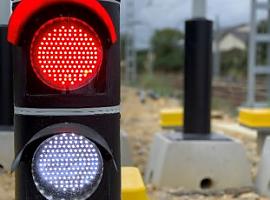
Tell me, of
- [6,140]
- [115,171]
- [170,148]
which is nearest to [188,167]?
[170,148]

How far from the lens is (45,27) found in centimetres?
168

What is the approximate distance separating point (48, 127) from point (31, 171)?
0.49 feet

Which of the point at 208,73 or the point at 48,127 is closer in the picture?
the point at 48,127

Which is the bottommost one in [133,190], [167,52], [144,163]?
[144,163]

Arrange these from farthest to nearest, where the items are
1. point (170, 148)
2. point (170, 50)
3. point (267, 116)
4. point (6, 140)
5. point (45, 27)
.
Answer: point (170, 50) → point (267, 116) → point (170, 148) → point (6, 140) → point (45, 27)

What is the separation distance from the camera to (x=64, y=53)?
1.70 metres

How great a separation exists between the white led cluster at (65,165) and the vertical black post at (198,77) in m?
4.40

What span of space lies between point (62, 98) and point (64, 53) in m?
0.14

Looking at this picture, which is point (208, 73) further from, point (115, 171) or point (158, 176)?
point (115, 171)

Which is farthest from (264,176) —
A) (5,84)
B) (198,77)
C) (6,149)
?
(5,84)

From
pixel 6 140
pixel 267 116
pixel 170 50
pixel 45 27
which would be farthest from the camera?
pixel 170 50

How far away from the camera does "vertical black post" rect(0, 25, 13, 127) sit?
5863 millimetres

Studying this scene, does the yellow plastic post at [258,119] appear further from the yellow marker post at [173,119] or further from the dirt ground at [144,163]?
the yellow marker post at [173,119]

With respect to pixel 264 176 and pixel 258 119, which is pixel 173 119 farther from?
pixel 264 176
